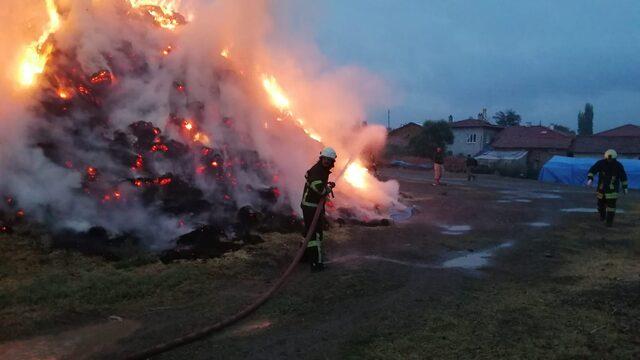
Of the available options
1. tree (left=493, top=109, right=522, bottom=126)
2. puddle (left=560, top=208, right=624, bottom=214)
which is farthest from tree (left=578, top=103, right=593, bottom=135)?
puddle (left=560, top=208, right=624, bottom=214)

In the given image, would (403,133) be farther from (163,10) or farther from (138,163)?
(138,163)

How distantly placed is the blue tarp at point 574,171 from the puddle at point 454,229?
24.2 meters

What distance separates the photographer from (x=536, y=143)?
5178 centimetres

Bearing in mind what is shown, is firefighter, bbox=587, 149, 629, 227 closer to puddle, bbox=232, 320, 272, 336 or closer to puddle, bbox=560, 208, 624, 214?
puddle, bbox=560, 208, 624, 214

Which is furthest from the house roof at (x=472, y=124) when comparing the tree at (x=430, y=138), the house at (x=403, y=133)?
the tree at (x=430, y=138)

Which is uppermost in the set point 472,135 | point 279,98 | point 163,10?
point 163,10

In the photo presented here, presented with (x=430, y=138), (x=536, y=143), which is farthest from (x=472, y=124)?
(x=430, y=138)

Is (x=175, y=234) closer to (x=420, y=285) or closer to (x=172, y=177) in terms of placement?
(x=172, y=177)

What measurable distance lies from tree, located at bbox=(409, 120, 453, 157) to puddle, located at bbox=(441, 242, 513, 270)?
139ft

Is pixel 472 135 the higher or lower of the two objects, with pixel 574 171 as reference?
higher

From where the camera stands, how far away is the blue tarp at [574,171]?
31406mm

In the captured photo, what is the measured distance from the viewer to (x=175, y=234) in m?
9.30

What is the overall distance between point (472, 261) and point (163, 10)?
38.7ft

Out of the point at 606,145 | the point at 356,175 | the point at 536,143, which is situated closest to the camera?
the point at 356,175
